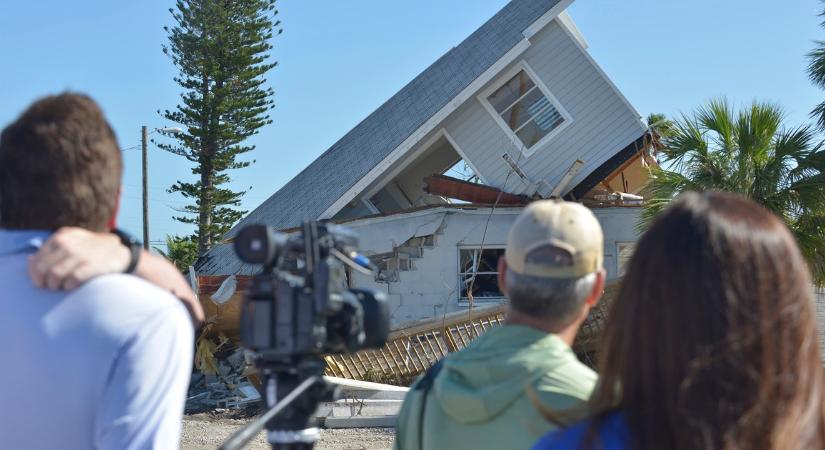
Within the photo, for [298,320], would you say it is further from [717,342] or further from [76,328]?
[717,342]

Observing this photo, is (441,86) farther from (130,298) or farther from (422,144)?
(130,298)

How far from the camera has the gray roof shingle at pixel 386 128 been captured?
18594 mm

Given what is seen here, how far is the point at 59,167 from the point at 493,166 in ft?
55.0

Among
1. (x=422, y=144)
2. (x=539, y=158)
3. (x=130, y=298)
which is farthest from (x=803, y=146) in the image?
(x=130, y=298)

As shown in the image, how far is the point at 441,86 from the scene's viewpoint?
19969 millimetres

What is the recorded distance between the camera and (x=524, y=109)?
18.8 metres

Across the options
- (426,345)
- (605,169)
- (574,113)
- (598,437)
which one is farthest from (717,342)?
(605,169)

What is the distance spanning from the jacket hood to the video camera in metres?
0.28

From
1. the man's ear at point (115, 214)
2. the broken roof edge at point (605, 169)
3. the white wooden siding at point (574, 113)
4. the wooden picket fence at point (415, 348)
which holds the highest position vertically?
the white wooden siding at point (574, 113)

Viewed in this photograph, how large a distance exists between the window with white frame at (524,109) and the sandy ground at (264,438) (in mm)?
8479

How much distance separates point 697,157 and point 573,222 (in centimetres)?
1137

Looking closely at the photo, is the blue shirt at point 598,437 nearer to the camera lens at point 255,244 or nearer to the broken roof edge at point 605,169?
the camera lens at point 255,244

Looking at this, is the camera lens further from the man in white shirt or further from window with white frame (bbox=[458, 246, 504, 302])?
window with white frame (bbox=[458, 246, 504, 302])

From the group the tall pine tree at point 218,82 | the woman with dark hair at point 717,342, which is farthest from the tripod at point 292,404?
the tall pine tree at point 218,82
